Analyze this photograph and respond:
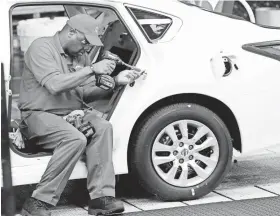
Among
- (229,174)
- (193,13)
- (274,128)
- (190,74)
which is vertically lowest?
(229,174)

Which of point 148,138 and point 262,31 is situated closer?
point 148,138

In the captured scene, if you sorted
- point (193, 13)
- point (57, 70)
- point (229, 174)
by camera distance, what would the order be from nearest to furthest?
point (57, 70)
point (193, 13)
point (229, 174)

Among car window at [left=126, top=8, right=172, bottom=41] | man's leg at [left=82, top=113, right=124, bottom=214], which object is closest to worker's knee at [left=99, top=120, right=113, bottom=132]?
man's leg at [left=82, top=113, right=124, bottom=214]

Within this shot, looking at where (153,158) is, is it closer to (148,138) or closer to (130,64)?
(148,138)

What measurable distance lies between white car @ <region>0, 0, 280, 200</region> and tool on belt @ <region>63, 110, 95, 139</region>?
6.5 inches

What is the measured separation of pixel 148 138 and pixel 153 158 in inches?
6.1

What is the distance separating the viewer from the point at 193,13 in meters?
6.49

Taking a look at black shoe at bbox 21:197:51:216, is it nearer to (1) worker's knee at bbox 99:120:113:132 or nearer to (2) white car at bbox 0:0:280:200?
(2) white car at bbox 0:0:280:200

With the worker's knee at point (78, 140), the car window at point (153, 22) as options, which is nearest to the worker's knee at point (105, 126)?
the worker's knee at point (78, 140)

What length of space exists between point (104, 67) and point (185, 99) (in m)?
0.68

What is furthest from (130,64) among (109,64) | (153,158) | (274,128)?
(274,128)

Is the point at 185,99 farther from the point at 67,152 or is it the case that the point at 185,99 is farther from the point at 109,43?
the point at 67,152

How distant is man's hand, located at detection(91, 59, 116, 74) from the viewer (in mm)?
6023

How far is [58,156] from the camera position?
5922mm
